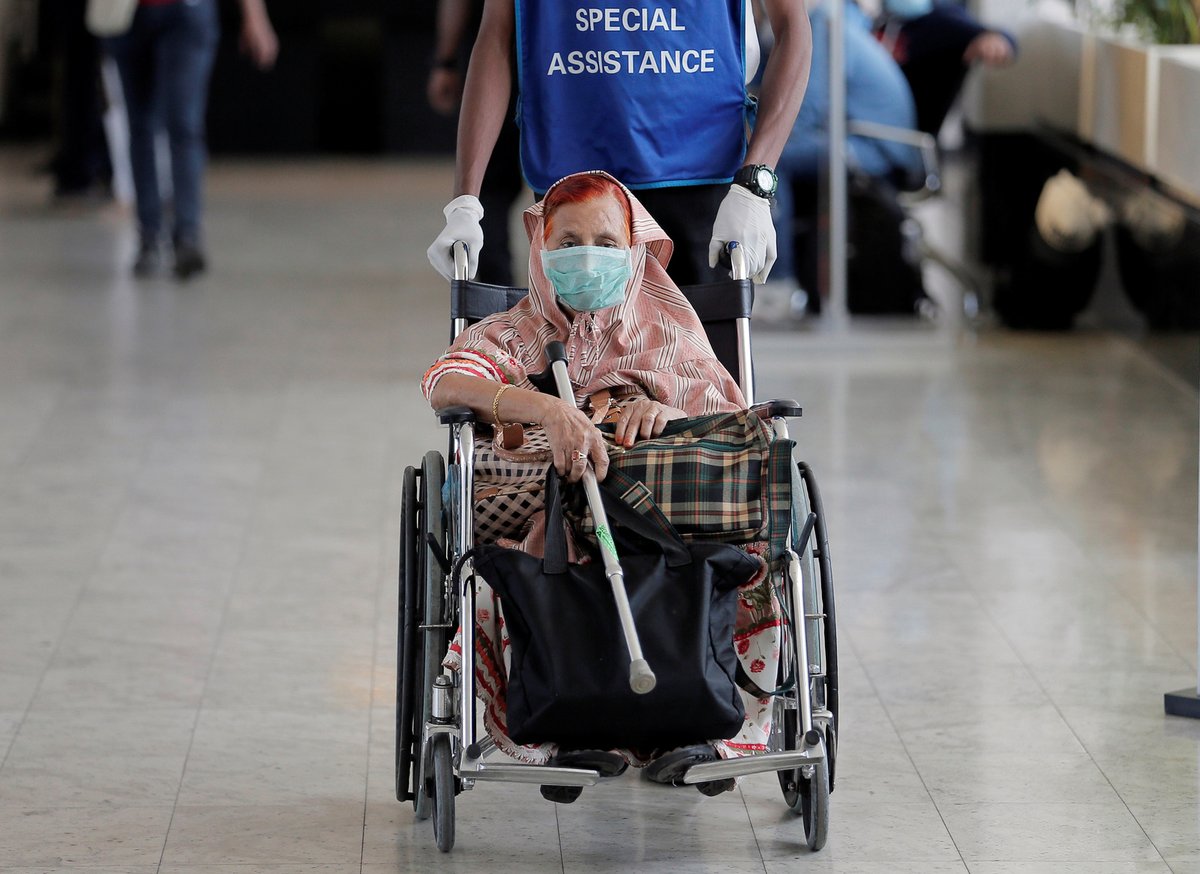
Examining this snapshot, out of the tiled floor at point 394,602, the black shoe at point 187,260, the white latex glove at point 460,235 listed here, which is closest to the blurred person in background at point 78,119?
the black shoe at point 187,260

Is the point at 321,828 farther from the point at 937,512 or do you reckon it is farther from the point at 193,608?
the point at 937,512

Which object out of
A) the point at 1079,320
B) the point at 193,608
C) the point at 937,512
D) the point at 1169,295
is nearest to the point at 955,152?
the point at 1079,320

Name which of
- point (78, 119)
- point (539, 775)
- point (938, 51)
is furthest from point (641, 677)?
point (78, 119)

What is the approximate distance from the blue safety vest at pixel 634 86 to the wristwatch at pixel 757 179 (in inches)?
6.7

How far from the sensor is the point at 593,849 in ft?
9.07

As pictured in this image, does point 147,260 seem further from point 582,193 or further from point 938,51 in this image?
point 582,193

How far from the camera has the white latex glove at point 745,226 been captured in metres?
3.06

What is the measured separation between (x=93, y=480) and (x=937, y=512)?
214 cm

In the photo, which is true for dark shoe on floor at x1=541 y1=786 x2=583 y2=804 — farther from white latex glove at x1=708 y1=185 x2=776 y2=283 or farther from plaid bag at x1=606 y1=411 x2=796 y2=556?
white latex glove at x1=708 y1=185 x2=776 y2=283

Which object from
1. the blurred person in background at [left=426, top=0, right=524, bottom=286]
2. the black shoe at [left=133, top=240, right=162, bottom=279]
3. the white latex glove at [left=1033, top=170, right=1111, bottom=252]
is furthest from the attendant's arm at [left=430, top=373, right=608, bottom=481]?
the black shoe at [left=133, top=240, right=162, bottom=279]

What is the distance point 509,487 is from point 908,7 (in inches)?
186

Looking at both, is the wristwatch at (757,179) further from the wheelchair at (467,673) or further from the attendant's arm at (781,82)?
the wheelchair at (467,673)

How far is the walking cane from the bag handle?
23mm

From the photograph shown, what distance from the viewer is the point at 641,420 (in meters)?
2.69
